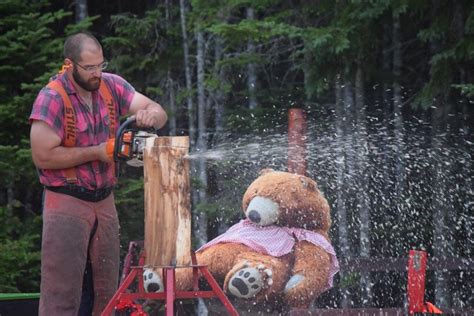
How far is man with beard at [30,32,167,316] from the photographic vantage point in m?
4.70

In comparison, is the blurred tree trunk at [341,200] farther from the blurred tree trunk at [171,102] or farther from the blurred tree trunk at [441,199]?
the blurred tree trunk at [171,102]

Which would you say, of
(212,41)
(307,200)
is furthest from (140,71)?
(307,200)

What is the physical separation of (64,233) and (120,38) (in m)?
5.89

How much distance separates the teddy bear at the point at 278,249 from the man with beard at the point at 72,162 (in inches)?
58.3

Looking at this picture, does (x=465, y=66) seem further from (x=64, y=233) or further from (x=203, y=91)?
(x=64, y=233)

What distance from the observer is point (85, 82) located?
15.7ft

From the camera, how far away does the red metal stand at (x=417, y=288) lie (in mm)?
5230

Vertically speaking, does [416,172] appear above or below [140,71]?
below

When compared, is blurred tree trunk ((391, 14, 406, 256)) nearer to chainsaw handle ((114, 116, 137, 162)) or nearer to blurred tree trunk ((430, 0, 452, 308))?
blurred tree trunk ((430, 0, 452, 308))

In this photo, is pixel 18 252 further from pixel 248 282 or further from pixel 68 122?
pixel 68 122

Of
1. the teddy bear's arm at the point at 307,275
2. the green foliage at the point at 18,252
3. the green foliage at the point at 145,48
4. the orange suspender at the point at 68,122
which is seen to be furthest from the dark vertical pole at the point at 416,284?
the green foliage at the point at 145,48

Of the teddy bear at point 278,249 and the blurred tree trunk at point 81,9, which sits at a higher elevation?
the blurred tree trunk at point 81,9

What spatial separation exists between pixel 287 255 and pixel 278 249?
0.08 m

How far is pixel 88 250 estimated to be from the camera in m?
5.02
